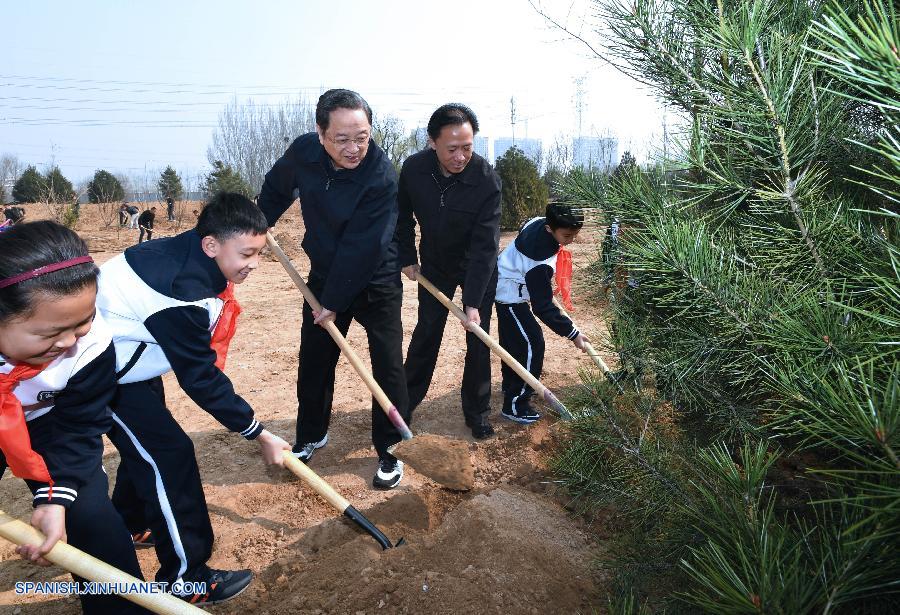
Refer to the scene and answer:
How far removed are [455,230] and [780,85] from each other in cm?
262

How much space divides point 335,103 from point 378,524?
2.09 m

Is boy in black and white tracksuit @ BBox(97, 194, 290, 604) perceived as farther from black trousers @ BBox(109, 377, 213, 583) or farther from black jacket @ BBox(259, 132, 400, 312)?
black jacket @ BBox(259, 132, 400, 312)

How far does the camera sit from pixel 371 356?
3.42 meters

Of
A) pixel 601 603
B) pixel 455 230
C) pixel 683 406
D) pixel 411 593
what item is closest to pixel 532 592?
pixel 601 603

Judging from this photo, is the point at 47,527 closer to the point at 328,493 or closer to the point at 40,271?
the point at 40,271

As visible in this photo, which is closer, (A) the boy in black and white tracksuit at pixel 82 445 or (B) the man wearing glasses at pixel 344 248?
(A) the boy in black and white tracksuit at pixel 82 445

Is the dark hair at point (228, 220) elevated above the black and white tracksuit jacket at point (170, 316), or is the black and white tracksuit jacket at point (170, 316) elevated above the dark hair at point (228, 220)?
the dark hair at point (228, 220)

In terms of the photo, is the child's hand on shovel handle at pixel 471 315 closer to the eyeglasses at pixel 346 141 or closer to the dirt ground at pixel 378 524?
the dirt ground at pixel 378 524

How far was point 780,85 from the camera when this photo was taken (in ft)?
3.88

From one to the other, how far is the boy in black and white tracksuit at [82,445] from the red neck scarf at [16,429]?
0.09 meters

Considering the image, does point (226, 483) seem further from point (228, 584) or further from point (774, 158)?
point (774, 158)

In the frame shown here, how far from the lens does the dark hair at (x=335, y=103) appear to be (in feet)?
9.87

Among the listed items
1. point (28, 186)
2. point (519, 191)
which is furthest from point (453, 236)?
point (28, 186)

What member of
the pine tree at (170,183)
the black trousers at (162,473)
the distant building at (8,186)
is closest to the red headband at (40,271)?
the black trousers at (162,473)
